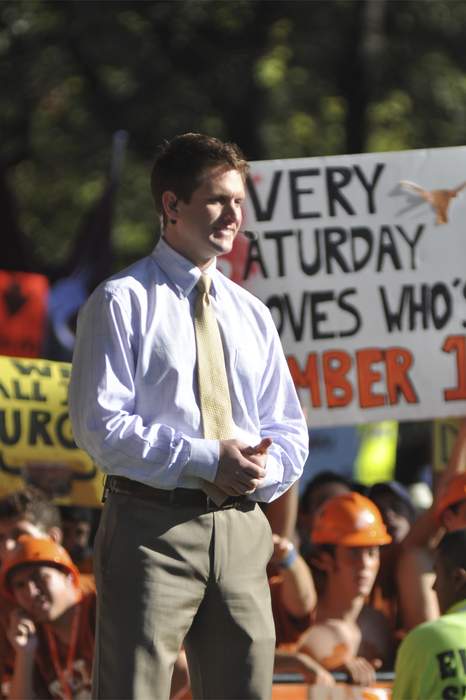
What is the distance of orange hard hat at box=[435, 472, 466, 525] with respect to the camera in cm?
595

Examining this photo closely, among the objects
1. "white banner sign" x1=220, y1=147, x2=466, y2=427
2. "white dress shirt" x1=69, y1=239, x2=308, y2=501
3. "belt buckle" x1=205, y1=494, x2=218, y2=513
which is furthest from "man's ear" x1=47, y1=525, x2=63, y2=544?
"belt buckle" x1=205, y1=494, x2=218, y2=513

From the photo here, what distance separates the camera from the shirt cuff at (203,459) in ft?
11.1

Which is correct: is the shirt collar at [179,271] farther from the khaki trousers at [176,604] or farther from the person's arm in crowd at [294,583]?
the person's arm in crowd at [294,583]

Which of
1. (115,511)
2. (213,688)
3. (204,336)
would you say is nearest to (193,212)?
(204,336)

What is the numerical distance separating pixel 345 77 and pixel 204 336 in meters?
12.9

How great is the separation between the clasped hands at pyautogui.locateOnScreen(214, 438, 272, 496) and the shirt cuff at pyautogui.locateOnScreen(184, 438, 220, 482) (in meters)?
0.01

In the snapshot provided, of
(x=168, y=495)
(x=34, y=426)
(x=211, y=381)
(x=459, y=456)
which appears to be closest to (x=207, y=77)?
(x=34, y=426)

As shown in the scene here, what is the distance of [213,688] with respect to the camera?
3.46 meters

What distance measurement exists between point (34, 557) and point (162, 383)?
256 cm

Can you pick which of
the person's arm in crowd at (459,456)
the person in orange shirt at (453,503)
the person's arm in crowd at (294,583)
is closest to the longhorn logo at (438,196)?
the person's arm in crowd at (459,456)

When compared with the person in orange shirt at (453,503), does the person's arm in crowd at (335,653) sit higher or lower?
lower

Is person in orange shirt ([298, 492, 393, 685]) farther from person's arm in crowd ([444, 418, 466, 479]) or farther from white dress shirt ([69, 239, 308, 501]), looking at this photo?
white dress shirt ([69, 239, 308, 501])

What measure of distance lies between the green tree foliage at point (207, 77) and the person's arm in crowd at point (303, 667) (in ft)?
34.2

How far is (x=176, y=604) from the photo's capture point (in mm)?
3377
